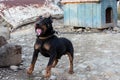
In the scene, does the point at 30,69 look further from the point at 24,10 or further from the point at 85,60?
the point at 24,10

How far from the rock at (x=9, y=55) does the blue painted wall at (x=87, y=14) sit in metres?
4.51

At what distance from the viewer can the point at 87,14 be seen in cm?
942

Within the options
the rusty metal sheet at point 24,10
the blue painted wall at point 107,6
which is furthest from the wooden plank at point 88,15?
the rusty metal sheet at point 24,10

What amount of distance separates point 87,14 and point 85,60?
404cm

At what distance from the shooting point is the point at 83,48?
6703 millimetres

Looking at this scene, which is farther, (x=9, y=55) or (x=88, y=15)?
(x=88, y=15)

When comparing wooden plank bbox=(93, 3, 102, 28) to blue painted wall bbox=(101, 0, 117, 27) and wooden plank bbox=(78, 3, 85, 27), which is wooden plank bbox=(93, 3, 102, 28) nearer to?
blue painted wall bbox=(101, 0, 117, 27)

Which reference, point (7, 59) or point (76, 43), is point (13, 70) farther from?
point (76, 43)

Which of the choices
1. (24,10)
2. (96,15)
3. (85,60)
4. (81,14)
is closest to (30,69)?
(85,60)

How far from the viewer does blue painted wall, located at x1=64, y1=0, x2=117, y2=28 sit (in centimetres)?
916

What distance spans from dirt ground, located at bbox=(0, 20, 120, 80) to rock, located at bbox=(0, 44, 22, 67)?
14 centimetres

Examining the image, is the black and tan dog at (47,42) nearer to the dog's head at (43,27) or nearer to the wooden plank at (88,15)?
the dog's head at (43,27)

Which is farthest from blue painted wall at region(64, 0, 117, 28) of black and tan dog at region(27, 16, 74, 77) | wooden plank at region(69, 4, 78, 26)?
black and tan dog at region(27, 16, 74, 77)

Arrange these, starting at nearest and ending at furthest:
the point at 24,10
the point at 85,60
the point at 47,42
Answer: the point at 47,42 → the point at 85,60 → the point at 24,10
